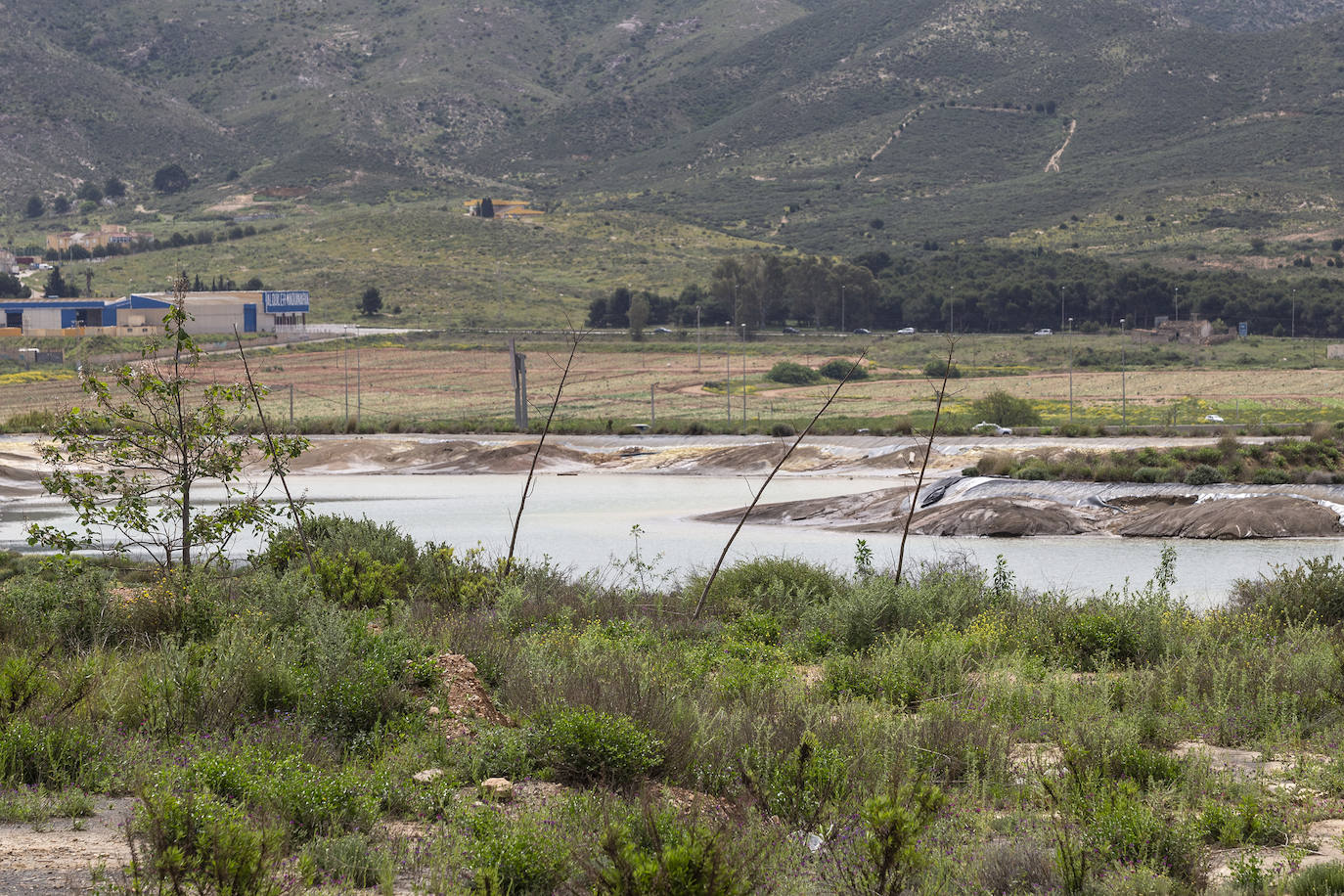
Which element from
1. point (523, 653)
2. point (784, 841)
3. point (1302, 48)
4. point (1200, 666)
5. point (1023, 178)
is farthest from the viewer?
point (1302, 48)

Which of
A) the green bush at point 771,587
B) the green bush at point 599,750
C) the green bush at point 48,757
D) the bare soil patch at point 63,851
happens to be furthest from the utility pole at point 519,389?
the bare soil patch at point 63,851

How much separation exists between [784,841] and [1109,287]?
97.2 m

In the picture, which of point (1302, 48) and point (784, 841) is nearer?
point (784, 841)

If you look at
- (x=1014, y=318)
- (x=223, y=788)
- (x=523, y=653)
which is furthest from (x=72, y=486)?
(x=1014, y=318)

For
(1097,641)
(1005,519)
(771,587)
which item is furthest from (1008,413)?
(1097,641)

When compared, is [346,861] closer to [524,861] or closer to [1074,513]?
[524,861]

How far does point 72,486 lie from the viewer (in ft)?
40.6

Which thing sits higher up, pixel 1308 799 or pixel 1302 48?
pixel 1302 48

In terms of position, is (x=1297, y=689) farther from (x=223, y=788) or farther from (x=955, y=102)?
(x=955, y=102)

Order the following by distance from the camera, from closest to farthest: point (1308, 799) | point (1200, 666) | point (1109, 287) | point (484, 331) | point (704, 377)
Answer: point (1308, 799), point (1200, 666), point (704, 377), point (484, 331), point (1109, 287)

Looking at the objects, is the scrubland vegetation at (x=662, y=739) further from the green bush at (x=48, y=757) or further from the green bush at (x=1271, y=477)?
the green bush at (x=1271, y=477)

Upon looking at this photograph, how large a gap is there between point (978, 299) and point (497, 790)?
96175 millimetres

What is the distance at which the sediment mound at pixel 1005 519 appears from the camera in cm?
2536

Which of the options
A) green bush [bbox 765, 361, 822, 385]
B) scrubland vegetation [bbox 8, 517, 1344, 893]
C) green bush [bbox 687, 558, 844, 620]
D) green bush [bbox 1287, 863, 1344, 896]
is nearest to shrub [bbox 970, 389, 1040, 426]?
green bush [bbox 765, 361, 822, 385]
